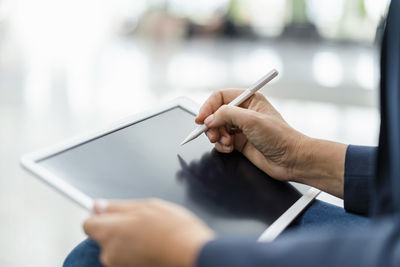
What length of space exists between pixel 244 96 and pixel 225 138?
0.11m

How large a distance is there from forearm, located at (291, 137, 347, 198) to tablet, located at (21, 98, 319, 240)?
26 millimetres

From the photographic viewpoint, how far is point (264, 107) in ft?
3.32

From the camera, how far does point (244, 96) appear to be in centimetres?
102

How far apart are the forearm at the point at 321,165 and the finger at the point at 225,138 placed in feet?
0.39

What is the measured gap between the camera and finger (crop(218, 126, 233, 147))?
0.95 metres

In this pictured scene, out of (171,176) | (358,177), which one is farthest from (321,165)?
(171,176)

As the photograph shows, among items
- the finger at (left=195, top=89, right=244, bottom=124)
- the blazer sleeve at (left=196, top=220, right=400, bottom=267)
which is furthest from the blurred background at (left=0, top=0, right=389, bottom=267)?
the blazer sleeve at (left=196, top=220, right=400, bottom=267)

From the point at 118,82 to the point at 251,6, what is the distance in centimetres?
153

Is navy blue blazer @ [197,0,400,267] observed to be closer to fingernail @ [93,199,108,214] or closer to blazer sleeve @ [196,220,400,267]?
blazer sleeve @ [196,220,400,267]

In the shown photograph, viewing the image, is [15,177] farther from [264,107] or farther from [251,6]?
[251,6]

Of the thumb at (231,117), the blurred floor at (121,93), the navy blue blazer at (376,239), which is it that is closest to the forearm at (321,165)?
the thumb at (231,117)

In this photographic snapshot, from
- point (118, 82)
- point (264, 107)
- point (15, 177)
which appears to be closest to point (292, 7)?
point (118, 82)

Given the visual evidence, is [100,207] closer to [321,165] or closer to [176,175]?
[176,175]

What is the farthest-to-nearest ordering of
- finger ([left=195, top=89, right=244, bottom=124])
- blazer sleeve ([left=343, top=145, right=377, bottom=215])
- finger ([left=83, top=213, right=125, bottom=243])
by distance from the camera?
finger ([left=195, top=89, right=244, bottom=124]), blazer sleeve ([left=343, top=145, right=377, bottom=215]), finger ([left=83, top=213, right=125, bottom=243])
